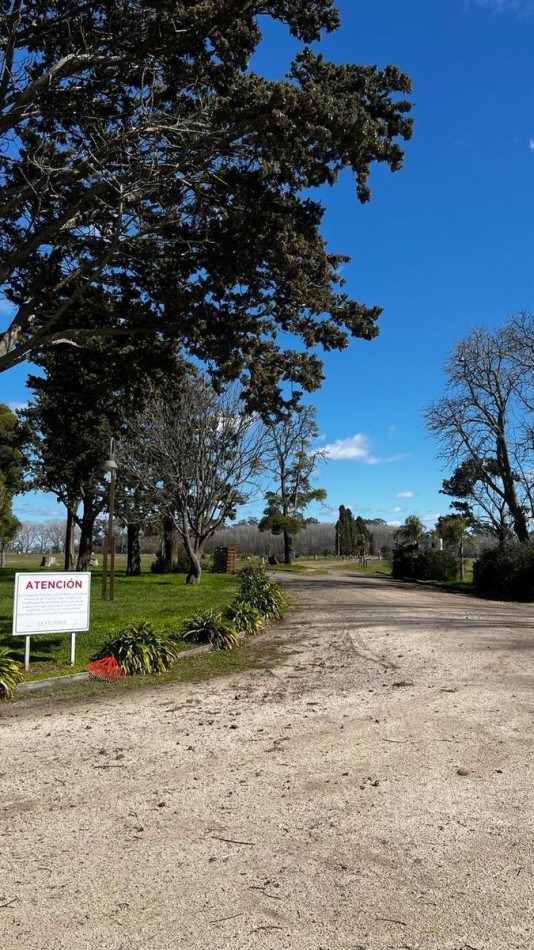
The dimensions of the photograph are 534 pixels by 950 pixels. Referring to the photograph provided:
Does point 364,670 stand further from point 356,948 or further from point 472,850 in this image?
point 356,948

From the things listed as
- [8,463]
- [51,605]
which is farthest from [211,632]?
[8,463]

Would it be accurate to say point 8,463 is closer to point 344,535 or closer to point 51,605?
point 51,605

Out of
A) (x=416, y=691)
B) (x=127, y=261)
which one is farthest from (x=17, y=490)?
(x=416, y=691)

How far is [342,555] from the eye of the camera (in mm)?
72625

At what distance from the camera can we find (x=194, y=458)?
23438 millimetres

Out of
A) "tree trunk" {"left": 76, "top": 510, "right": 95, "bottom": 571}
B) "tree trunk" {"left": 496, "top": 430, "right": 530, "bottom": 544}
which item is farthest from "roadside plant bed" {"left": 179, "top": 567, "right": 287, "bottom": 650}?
"tree trunk" {"left": 76, "top": 510, "right": 95, "bottom": 571}

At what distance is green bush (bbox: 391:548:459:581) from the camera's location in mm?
32844

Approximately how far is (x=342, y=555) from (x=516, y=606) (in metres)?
54.2

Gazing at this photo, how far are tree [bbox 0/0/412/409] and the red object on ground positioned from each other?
5612 millimetres

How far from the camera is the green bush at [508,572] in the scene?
70.6 ft

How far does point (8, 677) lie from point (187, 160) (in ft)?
26.7

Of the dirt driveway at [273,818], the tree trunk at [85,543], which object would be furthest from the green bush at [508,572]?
the tree trunk at [85,543]

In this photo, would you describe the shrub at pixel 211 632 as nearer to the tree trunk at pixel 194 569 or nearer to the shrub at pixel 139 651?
the shrub at pixel 139 651

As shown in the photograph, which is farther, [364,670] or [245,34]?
[245,34]
